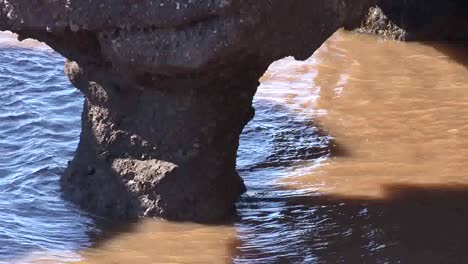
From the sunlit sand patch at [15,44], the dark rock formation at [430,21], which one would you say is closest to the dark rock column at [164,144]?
the sunlit sand patch at [15,44]

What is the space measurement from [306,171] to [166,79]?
145 cm

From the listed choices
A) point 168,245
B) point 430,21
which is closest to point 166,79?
point 168,245

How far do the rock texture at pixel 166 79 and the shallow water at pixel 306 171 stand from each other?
0.60ft

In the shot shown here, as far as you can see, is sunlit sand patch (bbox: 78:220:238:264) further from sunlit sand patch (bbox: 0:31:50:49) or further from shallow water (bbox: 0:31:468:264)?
sunlit sand patch (bbox: 0:31:50:49)

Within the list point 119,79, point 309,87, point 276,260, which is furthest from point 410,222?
point 309,87

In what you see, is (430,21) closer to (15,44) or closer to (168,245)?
(15,44)

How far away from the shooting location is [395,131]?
6.66 metres

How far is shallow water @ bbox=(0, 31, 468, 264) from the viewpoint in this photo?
479cm

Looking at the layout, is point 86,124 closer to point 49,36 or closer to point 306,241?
point 49,36

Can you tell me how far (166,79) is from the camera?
4840mm

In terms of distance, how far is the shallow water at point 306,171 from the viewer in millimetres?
4789

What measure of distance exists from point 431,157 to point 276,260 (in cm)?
181

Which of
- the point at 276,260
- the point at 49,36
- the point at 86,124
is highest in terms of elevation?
the point at 49,36

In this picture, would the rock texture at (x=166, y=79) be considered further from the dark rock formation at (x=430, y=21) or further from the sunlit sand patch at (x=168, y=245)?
the dark rock formation at (x=430, y=21)
